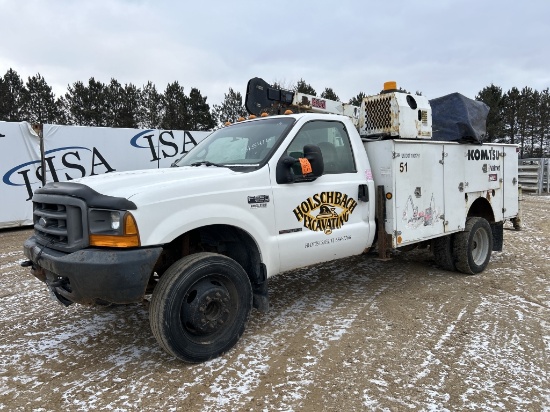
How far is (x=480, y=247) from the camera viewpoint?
6297 mm

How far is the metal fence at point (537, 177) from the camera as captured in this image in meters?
20.1

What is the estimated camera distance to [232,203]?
3.53m

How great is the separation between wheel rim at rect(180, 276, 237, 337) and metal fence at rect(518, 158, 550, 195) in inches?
826

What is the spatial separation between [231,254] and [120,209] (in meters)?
1.28

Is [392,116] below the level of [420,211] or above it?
above

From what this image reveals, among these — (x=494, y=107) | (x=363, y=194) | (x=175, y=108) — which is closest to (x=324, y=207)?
(x=363, y=194)

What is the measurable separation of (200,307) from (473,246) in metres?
4.39

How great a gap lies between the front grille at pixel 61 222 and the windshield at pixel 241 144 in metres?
1.34

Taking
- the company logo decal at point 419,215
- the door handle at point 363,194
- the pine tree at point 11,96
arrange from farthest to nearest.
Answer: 1. the pine tree at point 11,96
2. the company logo decal at point 419,215
3. the door handle at point 363,194

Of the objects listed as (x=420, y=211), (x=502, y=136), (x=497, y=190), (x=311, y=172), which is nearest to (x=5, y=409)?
(x=311, y=172)

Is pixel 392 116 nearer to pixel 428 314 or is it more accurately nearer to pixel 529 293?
pixel 428 314

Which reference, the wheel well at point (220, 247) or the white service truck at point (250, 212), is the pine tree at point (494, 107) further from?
the wheel well at point (220, 247)

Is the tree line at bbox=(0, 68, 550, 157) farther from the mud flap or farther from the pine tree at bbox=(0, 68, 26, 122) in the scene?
the mud flap

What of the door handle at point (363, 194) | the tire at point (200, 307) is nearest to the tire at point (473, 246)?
the door handle at point (363, 194)
